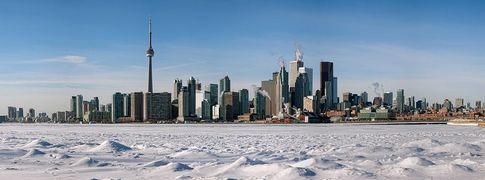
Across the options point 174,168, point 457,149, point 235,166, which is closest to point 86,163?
point 174,168

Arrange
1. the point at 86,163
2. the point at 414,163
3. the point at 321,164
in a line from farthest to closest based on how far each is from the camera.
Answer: the point at 86,163 < the point at 321,164 < the point at 414,163

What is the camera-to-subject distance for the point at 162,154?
96.6 feet

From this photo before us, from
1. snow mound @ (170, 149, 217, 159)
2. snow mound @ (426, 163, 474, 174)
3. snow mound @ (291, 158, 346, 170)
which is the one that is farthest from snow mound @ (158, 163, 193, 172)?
snow mound @ (426, 163, 474, 174)

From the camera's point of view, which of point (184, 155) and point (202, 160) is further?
point (184, 155)

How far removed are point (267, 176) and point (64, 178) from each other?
7.38 m

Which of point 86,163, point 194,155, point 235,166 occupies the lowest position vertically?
point 194,155

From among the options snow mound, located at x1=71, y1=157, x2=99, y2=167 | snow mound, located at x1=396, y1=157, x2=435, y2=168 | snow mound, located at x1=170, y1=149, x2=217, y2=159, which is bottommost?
snow mound, located at x1=170, y1=149, x2=217, y2=159

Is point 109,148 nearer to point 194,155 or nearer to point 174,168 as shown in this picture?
point 194,155

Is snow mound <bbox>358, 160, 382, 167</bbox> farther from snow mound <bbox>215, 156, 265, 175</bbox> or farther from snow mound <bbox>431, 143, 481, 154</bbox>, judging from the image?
snow mound <bbox>431, 143, 481, 154</bbox>

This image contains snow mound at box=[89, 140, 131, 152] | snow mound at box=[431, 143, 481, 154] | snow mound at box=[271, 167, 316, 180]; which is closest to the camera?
snow mound at box=[271, 167, 316, 180]

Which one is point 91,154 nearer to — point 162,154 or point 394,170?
point 162,154

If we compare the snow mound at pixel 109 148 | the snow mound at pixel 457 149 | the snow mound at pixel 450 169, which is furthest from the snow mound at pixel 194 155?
the snow mound at pixel 457 149

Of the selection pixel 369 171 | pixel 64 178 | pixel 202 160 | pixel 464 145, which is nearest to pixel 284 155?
pixel 202 160

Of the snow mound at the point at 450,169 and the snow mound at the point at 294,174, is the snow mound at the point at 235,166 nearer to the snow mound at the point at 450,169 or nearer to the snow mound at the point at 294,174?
the snow mound at the point at 294,174
